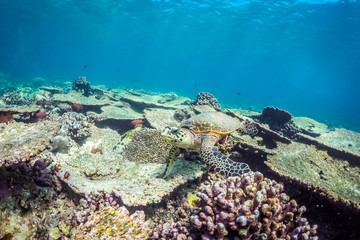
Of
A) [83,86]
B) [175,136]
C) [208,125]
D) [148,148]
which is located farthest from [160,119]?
[83,86]

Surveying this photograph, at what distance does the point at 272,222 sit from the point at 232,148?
2618mm

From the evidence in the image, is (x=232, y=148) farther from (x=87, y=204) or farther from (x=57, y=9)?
(x=57, y=9)

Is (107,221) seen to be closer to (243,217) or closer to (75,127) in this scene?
(243,217)

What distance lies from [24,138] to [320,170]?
20.2ft

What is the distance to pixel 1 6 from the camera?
156 feet

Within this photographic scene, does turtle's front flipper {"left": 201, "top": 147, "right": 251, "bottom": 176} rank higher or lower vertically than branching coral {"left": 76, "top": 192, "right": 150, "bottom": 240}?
higher

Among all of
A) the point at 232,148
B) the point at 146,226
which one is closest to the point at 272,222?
the point at 146,226

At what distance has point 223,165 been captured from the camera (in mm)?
3516

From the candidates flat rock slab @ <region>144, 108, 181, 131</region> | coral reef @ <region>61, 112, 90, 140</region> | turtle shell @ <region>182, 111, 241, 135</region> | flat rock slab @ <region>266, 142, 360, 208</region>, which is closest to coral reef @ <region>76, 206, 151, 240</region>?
turtle shell @ <region>182, 111, 241, 135</region>

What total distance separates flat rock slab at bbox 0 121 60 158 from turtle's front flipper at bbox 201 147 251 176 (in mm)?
2980

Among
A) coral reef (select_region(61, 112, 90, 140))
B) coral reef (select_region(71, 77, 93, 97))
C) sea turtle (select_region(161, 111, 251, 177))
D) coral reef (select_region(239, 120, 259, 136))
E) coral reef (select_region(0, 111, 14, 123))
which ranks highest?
sea turtle (select_region(161, 111, 251, 177))

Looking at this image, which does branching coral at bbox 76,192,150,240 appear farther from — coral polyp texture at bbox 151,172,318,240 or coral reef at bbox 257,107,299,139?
coral reef at bbox 257,107,299,139

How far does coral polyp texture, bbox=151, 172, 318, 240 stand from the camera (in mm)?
2303

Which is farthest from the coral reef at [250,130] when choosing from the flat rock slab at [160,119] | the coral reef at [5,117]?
the coral reef at [5,117]
